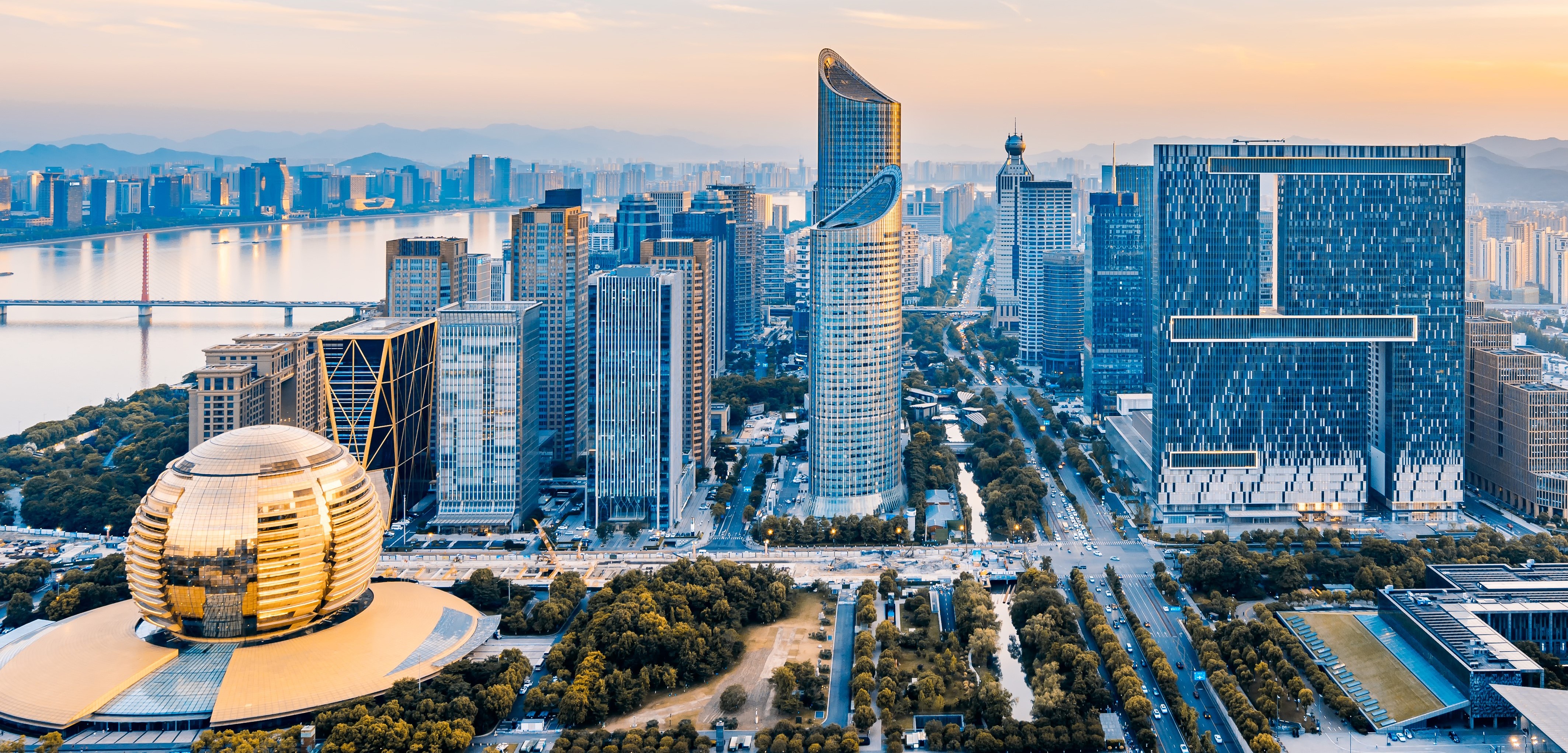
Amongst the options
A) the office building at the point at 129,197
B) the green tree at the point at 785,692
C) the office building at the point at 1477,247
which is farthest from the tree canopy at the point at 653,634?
the office building at the point at 129,197

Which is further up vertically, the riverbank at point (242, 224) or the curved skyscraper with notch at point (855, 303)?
the riverbank at point (242, 224)

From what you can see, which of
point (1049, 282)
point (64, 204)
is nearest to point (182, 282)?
point (64, 204)

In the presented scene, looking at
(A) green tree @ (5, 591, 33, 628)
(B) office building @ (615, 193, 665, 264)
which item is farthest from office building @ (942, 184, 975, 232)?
(A) green tree @ (5, 591, 33, 628)

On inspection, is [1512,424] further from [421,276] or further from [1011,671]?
A: [421,276]

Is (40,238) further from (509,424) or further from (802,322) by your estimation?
(509,424)

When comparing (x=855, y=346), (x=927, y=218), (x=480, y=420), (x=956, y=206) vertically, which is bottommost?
(x=480, y=420)

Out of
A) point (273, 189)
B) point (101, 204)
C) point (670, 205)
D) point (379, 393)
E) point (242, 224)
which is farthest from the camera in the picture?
point (273, 189)

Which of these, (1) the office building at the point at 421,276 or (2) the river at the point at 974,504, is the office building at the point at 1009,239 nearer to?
(2) the river at the point at 974,504

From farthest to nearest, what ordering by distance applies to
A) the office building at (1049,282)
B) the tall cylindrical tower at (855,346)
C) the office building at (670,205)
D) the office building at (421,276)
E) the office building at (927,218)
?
1. the office building at (927,218)
2. the office building at (670,205)
3. the office building at (1049,282)
4. the office building at (421,276)
5. the tall cylindrical tower at (855,346)
